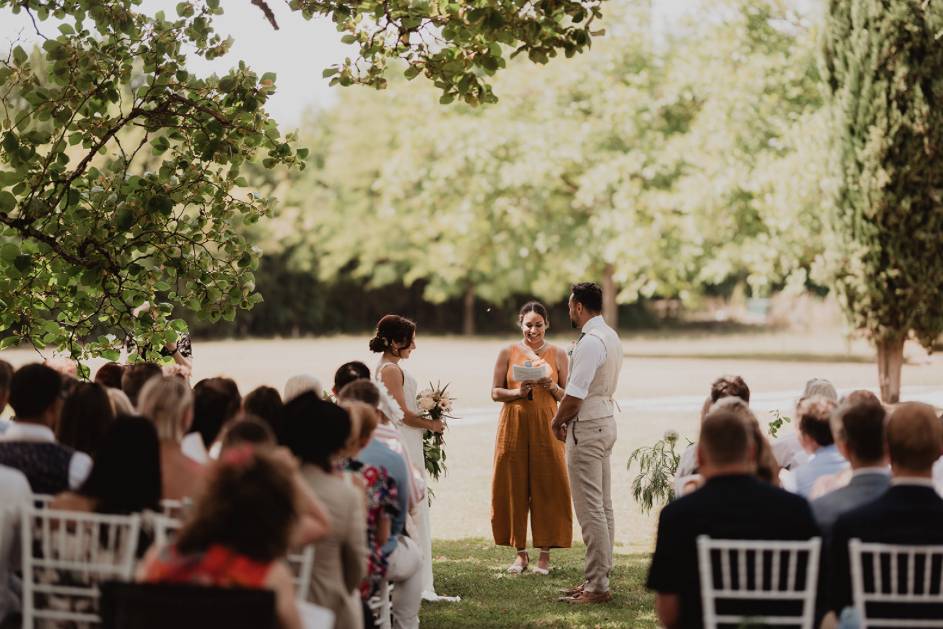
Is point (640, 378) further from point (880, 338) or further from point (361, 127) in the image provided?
point (361, 127)

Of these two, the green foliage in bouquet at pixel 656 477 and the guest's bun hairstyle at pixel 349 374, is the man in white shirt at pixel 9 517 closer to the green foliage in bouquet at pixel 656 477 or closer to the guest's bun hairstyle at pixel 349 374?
the guest's bun hairstyle at pixel 349 374

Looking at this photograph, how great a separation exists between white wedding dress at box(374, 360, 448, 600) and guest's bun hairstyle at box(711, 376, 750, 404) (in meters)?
2.35

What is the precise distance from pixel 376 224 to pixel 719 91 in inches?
1054

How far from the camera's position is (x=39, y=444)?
5297 millimetres

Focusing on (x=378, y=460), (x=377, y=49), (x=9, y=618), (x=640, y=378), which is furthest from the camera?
(x=640, y=378)

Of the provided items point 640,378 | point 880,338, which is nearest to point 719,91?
point 640,378

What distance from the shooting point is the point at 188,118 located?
920cm

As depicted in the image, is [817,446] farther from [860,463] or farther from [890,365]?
[890,365]

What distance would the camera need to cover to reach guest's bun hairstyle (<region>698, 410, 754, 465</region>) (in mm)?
4516

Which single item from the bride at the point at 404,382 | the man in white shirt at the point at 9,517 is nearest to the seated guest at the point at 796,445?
the bride at the point at 404,382

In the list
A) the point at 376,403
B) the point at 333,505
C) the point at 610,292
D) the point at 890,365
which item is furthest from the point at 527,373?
the point at 610,292

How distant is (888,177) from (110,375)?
804 inches

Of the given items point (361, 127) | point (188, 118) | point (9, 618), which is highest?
point (361, 127)

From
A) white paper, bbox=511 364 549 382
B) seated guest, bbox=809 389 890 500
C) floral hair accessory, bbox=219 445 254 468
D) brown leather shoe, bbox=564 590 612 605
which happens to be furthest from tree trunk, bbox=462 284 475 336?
floral hair accessory, bbox=219 445 254 468
